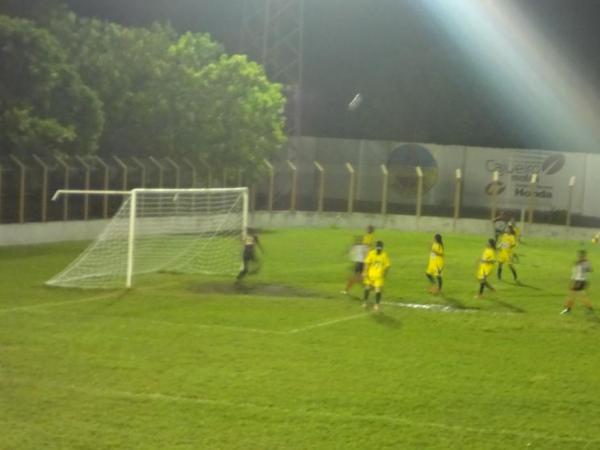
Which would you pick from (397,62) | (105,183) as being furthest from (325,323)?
(397,62)

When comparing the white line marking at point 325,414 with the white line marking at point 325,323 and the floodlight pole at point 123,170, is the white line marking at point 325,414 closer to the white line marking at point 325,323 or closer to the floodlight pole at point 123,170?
the white line marking at point 325,323

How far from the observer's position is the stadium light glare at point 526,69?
59.3 meters

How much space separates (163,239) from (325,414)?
22.5 meters

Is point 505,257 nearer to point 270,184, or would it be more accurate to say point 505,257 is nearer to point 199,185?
point 199,185

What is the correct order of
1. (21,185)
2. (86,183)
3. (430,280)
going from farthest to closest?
(86,183), (21,185), (430,280)

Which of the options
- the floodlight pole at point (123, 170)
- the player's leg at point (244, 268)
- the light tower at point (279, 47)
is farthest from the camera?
the light tower at point (279, 47)

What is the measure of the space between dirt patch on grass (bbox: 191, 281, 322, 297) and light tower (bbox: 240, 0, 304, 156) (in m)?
26.0

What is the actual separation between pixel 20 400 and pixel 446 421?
218 inches

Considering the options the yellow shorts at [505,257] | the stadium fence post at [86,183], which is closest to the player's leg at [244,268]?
the yellow shorts at [505,257]

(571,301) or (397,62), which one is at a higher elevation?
(397,62)

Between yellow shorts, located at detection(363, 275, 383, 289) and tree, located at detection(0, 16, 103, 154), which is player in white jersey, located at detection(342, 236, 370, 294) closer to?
yellow shorts, located at detection(363, 275, 383, 289)

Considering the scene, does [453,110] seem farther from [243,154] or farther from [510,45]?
[243,154]

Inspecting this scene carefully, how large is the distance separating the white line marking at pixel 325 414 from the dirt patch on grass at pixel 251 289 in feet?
36.7

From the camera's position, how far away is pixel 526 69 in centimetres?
6059
